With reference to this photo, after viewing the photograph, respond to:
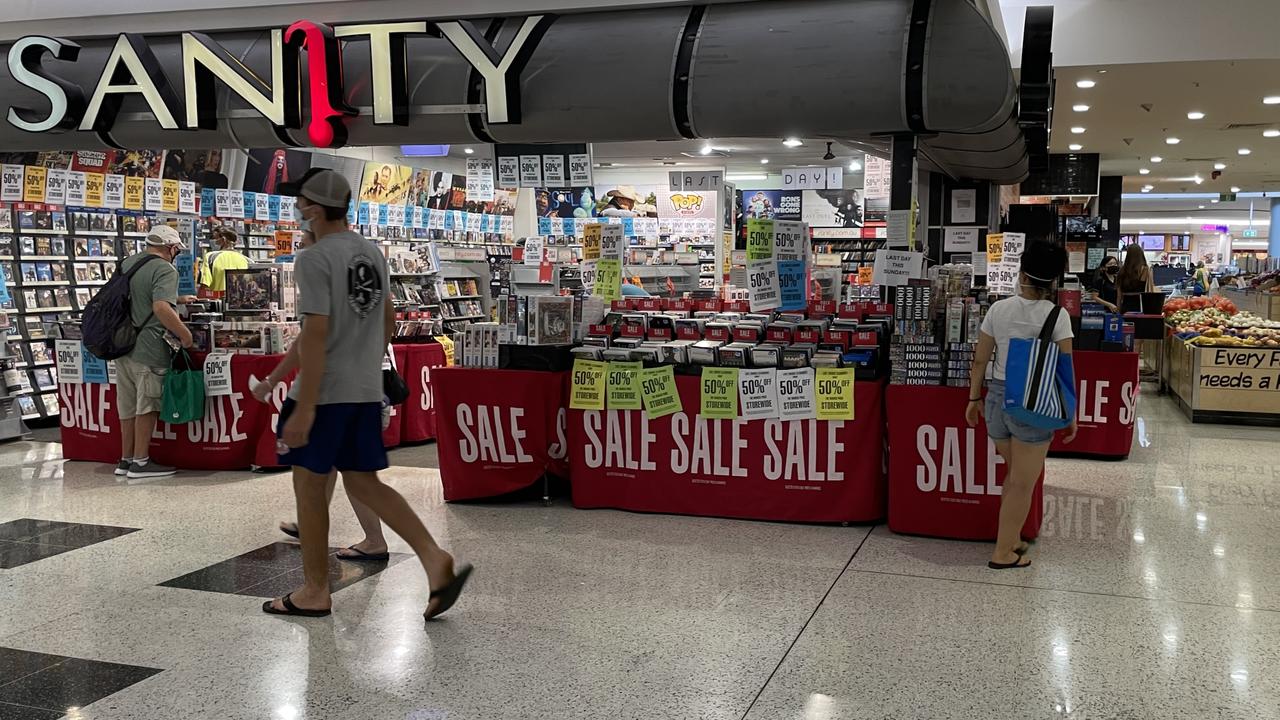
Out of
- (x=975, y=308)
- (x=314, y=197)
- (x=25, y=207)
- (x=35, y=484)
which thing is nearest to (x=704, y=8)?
(x=975, y=308)

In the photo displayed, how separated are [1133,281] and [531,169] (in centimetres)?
781

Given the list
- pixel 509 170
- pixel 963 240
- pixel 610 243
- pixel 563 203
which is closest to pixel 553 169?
pixel 509 170

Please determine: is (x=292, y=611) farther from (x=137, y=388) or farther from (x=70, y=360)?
(x=70, y=360)

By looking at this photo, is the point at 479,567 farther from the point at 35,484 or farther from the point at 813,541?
the point at 35,484

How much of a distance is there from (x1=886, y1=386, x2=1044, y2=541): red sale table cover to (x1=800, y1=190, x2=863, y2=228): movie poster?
13.5 m

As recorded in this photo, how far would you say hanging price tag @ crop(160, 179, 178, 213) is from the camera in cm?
1007

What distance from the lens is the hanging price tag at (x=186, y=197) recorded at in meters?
10.3

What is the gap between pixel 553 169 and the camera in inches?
255

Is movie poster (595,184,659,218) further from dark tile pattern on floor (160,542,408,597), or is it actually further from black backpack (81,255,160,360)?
dark tile pattern on floor (160,542,408,597)

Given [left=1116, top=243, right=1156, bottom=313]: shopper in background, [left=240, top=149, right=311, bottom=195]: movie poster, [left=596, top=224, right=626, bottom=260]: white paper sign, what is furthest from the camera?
[left=240, top=149, right=311, bottom=195]: movie poster

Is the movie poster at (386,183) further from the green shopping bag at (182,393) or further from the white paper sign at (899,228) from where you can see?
the white paper sign at (899,228)

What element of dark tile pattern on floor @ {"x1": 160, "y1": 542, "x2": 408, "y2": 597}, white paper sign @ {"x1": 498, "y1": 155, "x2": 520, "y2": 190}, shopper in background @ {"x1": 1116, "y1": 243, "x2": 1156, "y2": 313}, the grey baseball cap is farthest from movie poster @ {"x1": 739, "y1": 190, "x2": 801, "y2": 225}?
the grey baseball cap

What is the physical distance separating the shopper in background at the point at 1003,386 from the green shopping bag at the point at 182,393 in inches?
184

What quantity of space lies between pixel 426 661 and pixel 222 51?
14.0ft
